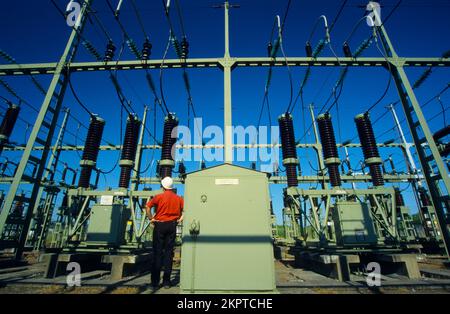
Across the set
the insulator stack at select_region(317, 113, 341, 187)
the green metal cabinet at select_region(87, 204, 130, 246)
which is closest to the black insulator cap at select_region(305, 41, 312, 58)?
the insulator stack at select_region(317, 113, 341, 187)

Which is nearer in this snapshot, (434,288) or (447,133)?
(434,288)

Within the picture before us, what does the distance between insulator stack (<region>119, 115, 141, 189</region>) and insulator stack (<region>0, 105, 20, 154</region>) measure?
459 cm

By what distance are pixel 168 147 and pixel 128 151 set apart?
1390 mm

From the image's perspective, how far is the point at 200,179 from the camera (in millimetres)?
3500

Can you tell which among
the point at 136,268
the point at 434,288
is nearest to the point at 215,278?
the point at 136,268

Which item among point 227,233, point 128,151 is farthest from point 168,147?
point 227,233

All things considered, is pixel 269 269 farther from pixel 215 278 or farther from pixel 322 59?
pixel 322 59

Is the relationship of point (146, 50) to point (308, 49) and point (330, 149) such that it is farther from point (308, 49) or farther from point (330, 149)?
point (330, 149)

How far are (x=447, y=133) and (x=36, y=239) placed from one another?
65.5ft

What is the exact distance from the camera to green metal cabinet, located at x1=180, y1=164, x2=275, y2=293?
3.06 meters

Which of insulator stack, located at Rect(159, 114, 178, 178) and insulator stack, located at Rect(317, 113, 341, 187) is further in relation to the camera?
insulator stack, located at Rect(317, 113, 341, 187)

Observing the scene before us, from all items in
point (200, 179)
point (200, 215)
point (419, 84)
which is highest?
point (419, 84)

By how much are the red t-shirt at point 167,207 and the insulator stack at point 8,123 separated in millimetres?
7840

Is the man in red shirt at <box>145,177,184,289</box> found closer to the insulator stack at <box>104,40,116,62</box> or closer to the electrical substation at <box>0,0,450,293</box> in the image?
the electrical substation at <box>0,0,450,293</box>
